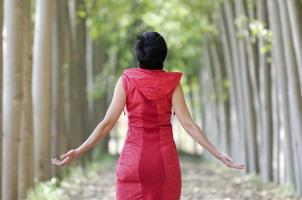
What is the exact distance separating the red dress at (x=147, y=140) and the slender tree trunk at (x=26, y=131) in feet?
18.1

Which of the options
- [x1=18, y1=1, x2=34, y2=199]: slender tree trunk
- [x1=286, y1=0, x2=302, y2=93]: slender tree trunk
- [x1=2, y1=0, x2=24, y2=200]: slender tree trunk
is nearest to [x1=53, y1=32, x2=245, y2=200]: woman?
[x1=2, y1=0, x2=24, y2=200]: slender tree trunk

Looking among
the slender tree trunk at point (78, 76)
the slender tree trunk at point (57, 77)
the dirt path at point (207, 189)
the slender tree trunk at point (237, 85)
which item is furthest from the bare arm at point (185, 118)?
the slender tree trunk at point (78, 76)

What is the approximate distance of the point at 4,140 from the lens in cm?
887

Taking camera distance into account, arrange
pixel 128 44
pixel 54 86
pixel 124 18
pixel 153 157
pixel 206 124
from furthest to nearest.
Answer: pixel 206 124
pixel 128 44
pixel 124 18
pixel 54 86
pixel 153 157

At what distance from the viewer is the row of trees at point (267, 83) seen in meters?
11.4

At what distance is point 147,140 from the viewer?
5.08 meters

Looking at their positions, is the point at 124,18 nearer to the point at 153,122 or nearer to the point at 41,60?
the point at 41,60

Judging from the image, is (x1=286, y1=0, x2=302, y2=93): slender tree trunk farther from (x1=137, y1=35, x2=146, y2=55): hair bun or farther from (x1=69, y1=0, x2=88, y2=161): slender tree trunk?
(x1=69, y1=0, x2=88, y2=161): slender tree trunk

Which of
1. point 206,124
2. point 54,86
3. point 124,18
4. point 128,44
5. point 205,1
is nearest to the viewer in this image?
point 54,86

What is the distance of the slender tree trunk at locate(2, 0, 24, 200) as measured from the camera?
8859mm

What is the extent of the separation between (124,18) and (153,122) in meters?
22.4

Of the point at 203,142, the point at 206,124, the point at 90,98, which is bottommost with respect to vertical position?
the point at 206,124

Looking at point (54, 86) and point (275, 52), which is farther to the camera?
point (54, 86)

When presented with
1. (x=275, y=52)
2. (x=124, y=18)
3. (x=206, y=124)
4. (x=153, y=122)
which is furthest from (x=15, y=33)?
(x=206, y=124)
